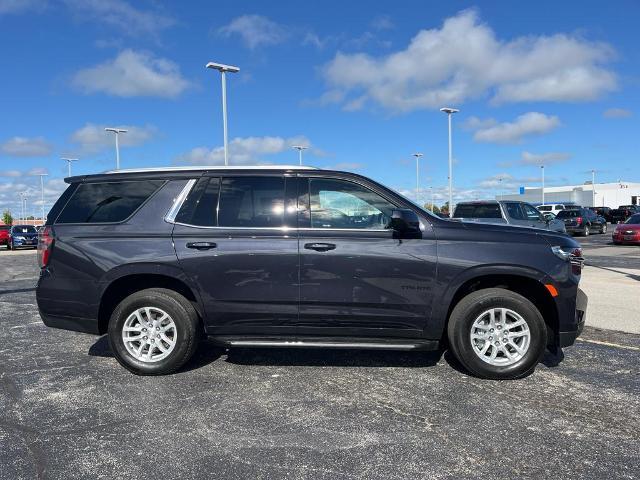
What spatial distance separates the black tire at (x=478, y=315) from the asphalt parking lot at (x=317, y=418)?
124mm

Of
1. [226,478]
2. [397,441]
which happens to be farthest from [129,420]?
[397,441]

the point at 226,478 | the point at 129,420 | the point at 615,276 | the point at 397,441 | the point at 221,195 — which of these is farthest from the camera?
the point at 615,276

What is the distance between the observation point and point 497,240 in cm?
464

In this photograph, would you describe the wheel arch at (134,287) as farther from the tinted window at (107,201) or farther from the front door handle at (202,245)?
the tinted window at (107,201)

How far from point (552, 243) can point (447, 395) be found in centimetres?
166

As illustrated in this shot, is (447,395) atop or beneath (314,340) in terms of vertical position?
beneath

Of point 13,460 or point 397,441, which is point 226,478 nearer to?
point 397,441

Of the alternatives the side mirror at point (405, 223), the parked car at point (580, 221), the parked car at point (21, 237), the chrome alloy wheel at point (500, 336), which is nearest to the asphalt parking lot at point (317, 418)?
the chrome alloy wheel at point (500, 336)

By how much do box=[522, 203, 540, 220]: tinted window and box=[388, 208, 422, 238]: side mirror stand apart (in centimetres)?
1196

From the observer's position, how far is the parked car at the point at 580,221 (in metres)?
29.3

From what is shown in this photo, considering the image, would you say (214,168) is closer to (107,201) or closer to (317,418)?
(107,201)

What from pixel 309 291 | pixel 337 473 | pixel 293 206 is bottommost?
pixel 337 473

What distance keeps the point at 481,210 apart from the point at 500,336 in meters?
11.0

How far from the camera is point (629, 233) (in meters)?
21.7
